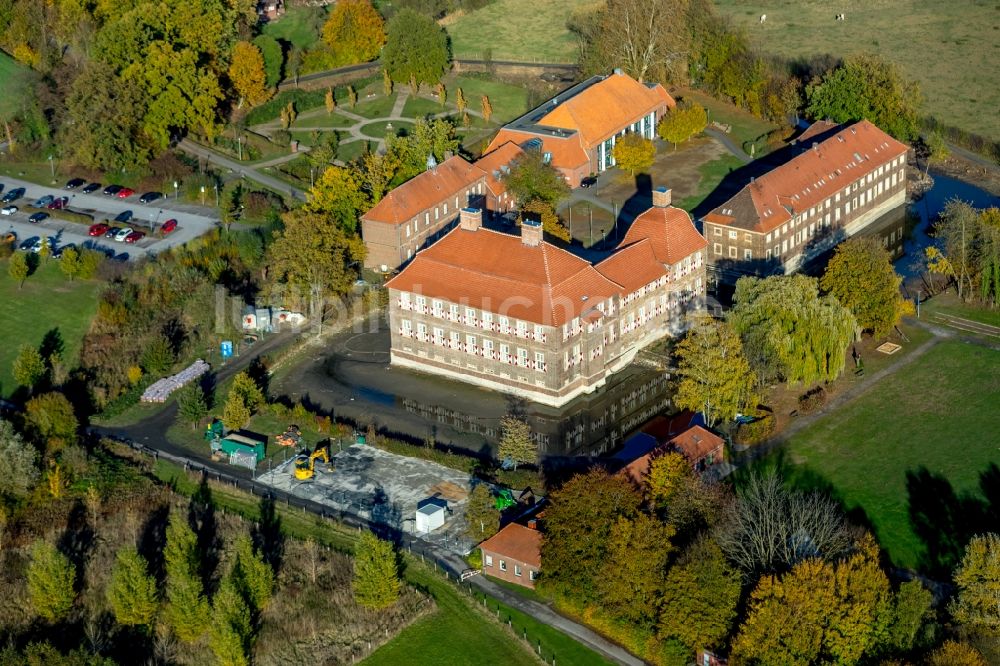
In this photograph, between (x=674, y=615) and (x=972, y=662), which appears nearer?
(x=972, y=662)

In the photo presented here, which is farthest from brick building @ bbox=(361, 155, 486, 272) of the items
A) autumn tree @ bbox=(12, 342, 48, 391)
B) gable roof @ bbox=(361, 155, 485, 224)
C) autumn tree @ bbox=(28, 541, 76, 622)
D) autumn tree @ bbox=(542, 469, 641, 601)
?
autumn tree @ bbox=(28, 541, 76, 622)

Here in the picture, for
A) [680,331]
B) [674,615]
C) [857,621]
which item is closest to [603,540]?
[674,615]

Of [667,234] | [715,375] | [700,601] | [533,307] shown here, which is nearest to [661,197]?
[667,234]

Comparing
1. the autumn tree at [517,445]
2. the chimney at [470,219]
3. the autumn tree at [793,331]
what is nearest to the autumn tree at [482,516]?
the autumn tree at [517,445]

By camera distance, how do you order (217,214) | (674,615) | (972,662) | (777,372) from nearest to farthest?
(972,662) → (674,615) → (777,372) → (217,214)

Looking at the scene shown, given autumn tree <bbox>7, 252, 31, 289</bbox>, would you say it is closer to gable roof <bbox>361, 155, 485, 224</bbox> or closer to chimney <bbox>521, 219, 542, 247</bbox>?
gable roof <bbox>361, 155, 485, 224</bbox>

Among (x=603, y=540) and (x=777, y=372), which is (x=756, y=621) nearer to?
(x=603, y=540)

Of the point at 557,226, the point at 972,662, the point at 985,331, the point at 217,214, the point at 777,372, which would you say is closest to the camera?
the point at 972,662

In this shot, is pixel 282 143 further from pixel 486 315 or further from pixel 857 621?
pixel 857 621

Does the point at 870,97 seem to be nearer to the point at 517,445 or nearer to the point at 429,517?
the point at 517,445
